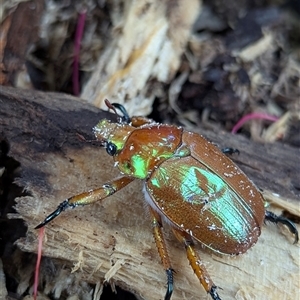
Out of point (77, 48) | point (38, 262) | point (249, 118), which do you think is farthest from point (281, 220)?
→ point (77, 48)

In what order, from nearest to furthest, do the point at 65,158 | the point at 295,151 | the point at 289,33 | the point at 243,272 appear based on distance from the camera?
the point at 243,272 → the point at 65,158 → the point at 295,151 → the point at 289,33

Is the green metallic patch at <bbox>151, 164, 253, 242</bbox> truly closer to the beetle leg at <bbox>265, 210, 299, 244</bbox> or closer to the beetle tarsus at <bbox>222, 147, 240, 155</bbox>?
the beetle leg at <bbox>265, 210, 299, 244</bbox>

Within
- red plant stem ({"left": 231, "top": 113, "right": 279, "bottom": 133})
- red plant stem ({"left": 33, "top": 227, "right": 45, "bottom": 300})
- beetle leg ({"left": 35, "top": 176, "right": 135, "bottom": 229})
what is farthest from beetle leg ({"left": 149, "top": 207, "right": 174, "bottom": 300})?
red plant stem ({"left": 231, "top": 113, "right": 279, "bottom": 133})

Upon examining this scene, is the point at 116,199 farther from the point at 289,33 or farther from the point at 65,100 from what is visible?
the point at 289,33

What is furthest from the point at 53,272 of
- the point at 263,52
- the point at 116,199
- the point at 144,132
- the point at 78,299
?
the point at 263,52

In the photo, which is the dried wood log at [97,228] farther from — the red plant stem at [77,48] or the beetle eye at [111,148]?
the red plant stem at [77,48]

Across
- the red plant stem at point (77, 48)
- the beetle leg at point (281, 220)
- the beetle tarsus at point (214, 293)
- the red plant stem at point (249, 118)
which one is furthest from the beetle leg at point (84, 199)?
the red plant stem at point (249, 118)

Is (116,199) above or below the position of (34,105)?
below
